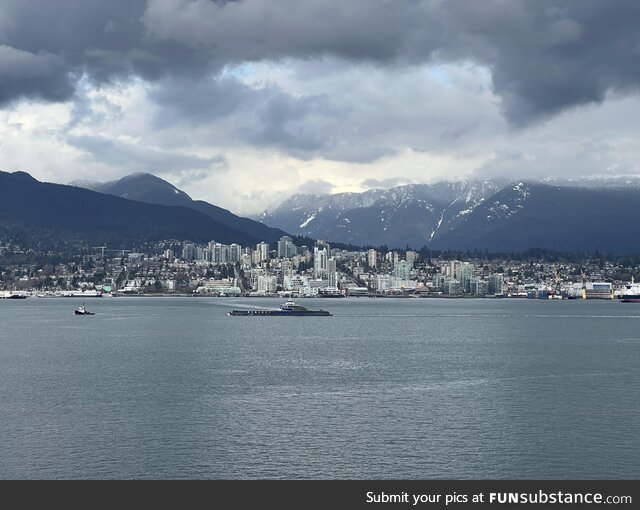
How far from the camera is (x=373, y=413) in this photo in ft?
184

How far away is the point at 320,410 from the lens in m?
56.9

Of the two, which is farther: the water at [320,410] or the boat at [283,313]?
the boat at [283,313]

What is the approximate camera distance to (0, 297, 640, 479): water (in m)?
43.6

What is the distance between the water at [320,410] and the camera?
143 ft

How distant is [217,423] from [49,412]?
12.0 metres

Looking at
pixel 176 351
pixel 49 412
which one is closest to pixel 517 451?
pixel 49 412
